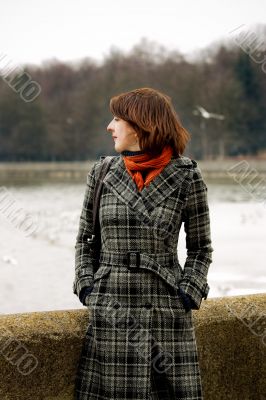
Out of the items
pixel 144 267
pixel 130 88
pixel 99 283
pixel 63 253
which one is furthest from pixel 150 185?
pixel 130 88

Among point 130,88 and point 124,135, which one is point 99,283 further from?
point 130,88

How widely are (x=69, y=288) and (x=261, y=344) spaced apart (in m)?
7.24

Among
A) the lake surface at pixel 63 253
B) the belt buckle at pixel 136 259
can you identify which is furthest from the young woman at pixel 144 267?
the lake surface at pixel 63 253

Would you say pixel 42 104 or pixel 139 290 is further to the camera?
pixel 42 104

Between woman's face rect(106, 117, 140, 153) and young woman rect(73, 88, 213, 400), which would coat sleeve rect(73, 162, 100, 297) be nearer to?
young woman rect(73, 88, 213, 400)

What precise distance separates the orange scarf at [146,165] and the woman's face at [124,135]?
4 cm

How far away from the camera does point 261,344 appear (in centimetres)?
311

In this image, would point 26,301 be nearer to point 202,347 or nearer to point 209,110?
point 202,347

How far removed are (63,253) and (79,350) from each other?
35.2 ft

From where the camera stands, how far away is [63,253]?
13398 mm

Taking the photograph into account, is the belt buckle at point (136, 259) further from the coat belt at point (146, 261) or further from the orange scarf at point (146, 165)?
the orange scarf at point (146, 165)

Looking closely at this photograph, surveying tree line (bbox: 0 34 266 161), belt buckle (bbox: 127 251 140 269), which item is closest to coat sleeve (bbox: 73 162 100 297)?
belt buckle (bbox: 127 251 140 269)

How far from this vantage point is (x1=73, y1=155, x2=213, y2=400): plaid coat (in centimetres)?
249

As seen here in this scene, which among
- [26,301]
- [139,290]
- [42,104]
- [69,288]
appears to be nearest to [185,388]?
[139,290]
